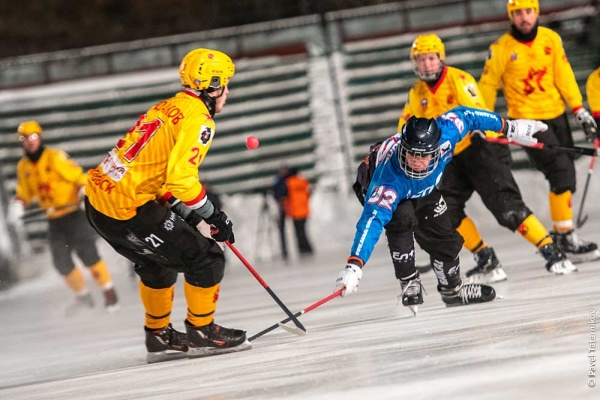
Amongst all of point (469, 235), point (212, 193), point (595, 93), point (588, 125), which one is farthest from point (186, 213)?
point (212, 193)

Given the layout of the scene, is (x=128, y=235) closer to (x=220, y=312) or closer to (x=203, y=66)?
(x=203, y=66)

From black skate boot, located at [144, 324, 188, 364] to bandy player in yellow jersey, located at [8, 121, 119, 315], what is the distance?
413cm

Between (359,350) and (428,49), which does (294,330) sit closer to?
(359,350)

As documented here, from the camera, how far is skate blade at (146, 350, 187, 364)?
17.7ft

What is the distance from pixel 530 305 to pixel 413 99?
1.98 metres

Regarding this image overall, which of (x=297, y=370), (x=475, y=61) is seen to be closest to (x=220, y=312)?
(x=297, y=370)

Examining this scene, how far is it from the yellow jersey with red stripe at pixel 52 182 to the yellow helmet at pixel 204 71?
15.3 feet

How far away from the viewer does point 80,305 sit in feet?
31.7

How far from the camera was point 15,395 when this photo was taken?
4.74 metres

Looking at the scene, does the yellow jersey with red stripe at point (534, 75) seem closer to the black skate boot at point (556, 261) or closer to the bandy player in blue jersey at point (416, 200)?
the black skate boot at point (556, 261)

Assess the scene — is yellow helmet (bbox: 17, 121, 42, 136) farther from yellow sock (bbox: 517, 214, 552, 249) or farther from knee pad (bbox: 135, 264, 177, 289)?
yellow sock (bbox: 517, 214, 552, 249)

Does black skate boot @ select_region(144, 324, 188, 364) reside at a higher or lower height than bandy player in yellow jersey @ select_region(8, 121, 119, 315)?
lower

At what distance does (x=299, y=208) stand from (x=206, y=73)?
25.6ft

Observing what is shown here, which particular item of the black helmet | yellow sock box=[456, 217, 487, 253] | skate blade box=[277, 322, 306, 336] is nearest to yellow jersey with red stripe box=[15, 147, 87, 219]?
yellow sock box=[456, 217, 487, 253]
